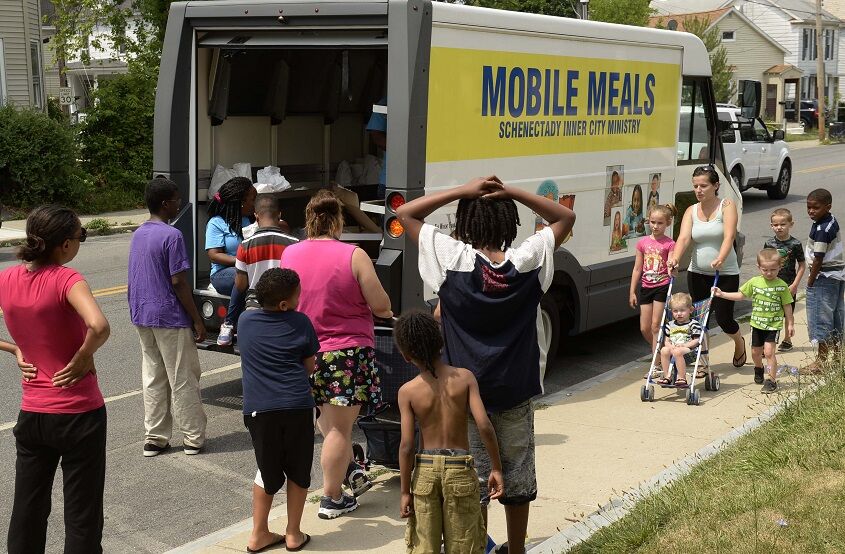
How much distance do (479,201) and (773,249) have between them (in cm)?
457

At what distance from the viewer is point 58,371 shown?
466cm

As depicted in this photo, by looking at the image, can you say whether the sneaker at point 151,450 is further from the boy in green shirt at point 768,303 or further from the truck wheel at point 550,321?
the boy in green shirt at point 768,303

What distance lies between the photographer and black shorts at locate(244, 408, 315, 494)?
5.36 m

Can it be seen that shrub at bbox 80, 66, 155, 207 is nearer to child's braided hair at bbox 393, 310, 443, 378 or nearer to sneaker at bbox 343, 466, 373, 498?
sneaker at bbox 343, 466, 373, 498

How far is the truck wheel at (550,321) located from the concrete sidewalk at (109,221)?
39.4 ft

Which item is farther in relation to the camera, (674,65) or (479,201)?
(674,65)

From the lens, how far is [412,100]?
689cm

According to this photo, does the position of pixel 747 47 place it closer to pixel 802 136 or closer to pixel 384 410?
pixel 802 136

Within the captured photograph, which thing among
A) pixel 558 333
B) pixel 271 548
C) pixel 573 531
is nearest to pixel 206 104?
pixel 558 333

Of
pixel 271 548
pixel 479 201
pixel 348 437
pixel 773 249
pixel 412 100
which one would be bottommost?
pixel 271 548

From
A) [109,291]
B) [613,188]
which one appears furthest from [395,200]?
[109,291]

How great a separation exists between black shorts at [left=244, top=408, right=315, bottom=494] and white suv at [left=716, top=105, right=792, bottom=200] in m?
17.4

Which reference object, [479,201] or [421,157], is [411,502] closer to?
[479,201]

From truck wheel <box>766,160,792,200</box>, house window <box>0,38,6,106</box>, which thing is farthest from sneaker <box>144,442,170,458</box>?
house window <box>0,38,6,106</box>
